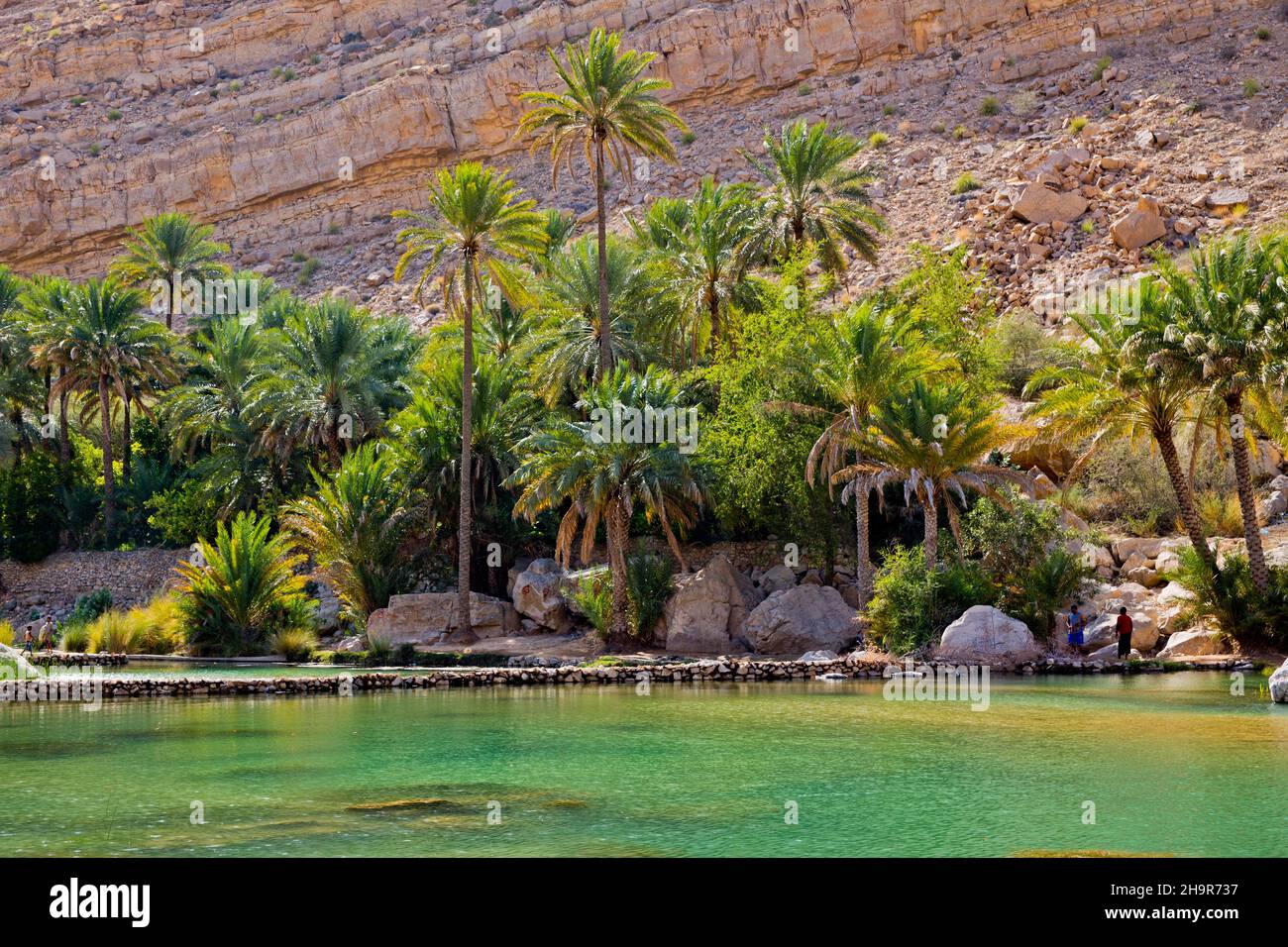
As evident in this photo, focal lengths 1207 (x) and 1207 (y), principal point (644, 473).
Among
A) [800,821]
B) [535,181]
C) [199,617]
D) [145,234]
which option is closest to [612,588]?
[199,617]

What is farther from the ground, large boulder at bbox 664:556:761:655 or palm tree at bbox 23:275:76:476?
palm tree at bbox 23:275:76:476

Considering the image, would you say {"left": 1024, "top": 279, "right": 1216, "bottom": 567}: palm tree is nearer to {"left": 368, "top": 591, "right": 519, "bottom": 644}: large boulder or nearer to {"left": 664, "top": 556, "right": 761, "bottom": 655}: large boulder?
{"left": 664, "top": 556, "right": 761, "bottom": 655}: large boulder

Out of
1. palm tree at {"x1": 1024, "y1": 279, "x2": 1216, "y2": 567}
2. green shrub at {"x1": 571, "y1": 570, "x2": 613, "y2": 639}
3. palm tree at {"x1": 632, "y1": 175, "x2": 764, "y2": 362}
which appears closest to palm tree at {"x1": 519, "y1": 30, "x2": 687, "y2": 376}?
palm tree at {"x1": 632, "y1": 175, "x2": 764, "y2": 362}

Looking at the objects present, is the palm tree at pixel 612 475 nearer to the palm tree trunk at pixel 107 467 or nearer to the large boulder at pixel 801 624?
the large boulder at pixel 801 624

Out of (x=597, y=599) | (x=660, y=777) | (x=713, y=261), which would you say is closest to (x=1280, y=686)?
(x=660, y=777)

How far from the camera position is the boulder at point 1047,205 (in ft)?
158

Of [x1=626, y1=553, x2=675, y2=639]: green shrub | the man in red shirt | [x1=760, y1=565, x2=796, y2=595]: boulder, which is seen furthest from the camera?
[x1=760, y1=565, x2=796, y2=595]: boulder

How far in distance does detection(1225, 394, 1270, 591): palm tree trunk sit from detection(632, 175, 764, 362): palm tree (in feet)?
47.9

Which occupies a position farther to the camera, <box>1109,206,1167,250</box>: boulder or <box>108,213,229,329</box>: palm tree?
<box>108,213,229,329</box>: palm tree

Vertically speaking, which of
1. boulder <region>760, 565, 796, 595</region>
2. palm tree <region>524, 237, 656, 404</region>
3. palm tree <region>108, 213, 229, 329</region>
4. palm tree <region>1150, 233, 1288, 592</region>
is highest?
palm tree <region>108, 213, 229, 329</region>

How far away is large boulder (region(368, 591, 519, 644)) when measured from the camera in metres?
31.2

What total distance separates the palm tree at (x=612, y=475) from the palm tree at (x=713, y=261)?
6903 mm

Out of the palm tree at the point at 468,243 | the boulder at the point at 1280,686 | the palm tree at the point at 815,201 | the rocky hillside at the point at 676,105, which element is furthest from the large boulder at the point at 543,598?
the rocky hillside at the point at 676,105

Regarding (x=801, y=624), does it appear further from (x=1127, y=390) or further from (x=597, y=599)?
(x=1127, y=390)
